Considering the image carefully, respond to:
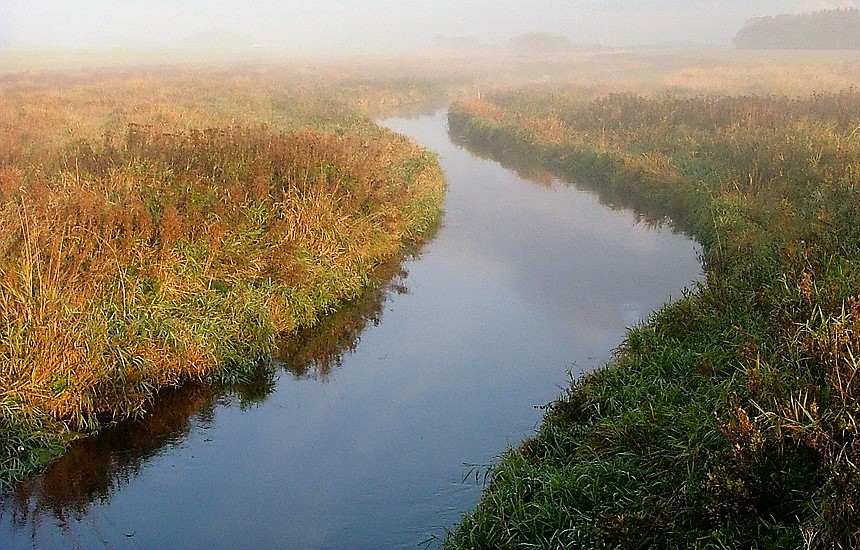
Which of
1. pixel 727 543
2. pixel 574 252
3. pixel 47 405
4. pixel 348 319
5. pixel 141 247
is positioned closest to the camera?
pixel 727 543

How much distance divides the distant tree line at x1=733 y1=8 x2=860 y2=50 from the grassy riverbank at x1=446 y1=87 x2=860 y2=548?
226ft

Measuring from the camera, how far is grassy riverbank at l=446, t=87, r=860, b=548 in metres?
4.34

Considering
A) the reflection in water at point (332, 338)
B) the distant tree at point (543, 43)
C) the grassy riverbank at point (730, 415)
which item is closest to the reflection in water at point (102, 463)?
the reflection in water at point (332, 338)

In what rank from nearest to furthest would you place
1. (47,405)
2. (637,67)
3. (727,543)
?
1. (727,543)
2. (47,405)
3. (637,67)

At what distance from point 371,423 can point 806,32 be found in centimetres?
8287

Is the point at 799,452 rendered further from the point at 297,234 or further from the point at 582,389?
the point at 297,234

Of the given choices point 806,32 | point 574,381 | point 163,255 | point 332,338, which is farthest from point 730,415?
point 806,32

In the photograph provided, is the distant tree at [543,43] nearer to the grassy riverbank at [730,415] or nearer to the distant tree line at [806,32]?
the distant tree line at [806,32]

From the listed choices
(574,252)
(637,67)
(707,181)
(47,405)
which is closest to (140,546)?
(47,405)

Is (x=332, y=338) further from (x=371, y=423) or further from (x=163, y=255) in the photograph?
(x=163, y=255)

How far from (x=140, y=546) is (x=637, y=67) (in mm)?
58144

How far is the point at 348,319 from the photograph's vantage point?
10461 mm

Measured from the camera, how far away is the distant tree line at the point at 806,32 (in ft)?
229

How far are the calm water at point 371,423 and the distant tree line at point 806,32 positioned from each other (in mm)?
69630
